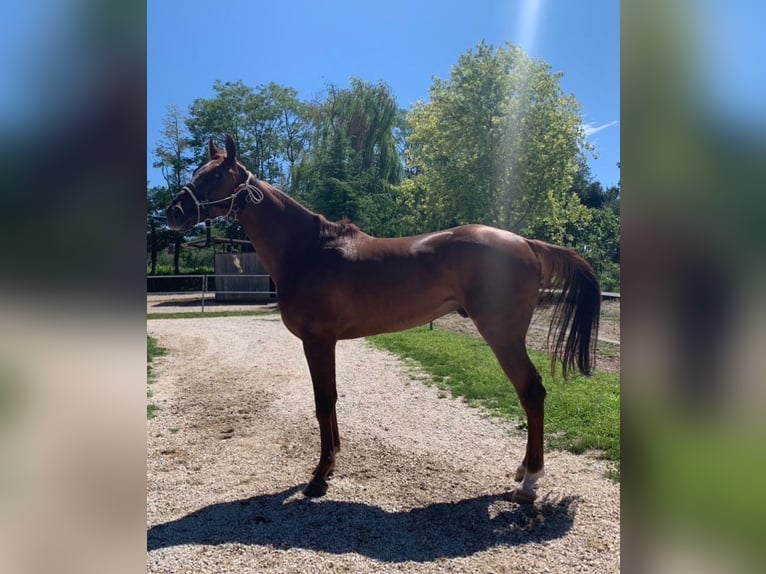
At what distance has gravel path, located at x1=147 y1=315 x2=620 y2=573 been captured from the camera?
9.41 feet

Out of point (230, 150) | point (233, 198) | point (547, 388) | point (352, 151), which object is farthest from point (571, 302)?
point (352, 151)

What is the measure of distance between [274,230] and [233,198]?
417mm

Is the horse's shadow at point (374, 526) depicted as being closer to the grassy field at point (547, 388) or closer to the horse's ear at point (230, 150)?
the grassy field at point (547, 388)

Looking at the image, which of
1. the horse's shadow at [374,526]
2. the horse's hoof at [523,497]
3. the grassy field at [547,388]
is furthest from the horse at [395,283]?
the grassy field at [547,388]

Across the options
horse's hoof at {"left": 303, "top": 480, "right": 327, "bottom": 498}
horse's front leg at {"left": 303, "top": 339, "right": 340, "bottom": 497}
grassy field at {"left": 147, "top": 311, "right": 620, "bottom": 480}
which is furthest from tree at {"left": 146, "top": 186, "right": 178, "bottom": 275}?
horse's hoof at {"left": 303, "top": 480, "right": 327, "bottom": 498}

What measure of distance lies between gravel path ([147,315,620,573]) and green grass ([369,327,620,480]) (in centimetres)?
31

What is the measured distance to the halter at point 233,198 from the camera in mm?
3781

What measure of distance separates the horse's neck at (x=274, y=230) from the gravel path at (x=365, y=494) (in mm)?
1764

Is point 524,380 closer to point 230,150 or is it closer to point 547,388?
point 230,150

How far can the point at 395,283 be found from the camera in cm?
385

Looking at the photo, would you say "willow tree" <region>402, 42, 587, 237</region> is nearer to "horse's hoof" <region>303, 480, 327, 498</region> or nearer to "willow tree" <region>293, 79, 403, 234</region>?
"willow tree" <region>293, 79, 403, 234</region>
